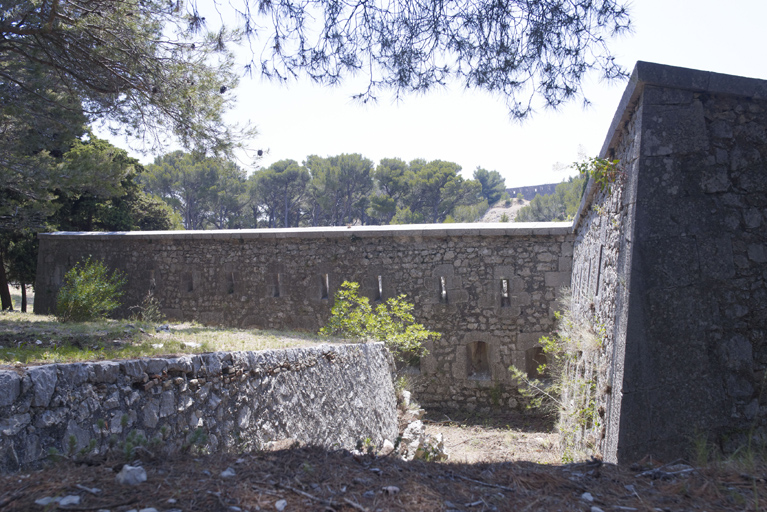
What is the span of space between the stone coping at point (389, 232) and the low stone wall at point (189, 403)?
15.6 ft

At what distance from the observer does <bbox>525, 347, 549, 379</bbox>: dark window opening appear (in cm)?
1078

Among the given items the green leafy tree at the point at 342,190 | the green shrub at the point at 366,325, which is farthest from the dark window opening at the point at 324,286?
the green leafy tree at the point at 342,190

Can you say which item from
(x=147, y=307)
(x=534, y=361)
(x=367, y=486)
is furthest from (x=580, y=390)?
Result: (x=147, y=307)

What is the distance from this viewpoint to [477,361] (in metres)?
11.4

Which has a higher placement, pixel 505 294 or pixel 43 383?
pixel 505 294

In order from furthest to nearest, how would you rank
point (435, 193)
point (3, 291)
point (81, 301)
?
point (435, 193), point (3, 291), point (81, 301)

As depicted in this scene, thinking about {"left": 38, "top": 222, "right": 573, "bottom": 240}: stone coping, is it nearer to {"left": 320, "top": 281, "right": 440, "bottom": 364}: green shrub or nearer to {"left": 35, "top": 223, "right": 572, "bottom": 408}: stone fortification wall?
{"left": 35, "top": 223, "right": 572, "bottom": 408}: stone fortification wall

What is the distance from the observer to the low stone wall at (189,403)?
3.04m

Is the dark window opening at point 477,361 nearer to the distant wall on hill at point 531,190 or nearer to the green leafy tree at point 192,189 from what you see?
the green leafy tree at point 192,189

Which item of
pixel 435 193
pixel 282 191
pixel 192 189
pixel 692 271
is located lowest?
pixel 692 271

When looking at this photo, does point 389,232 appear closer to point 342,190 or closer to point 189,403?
point 189,403

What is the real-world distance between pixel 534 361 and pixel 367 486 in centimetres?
866

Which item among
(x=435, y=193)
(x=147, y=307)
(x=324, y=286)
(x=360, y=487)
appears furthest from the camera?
(x=435, y=193)

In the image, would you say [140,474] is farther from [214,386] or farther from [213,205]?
[213,205]
